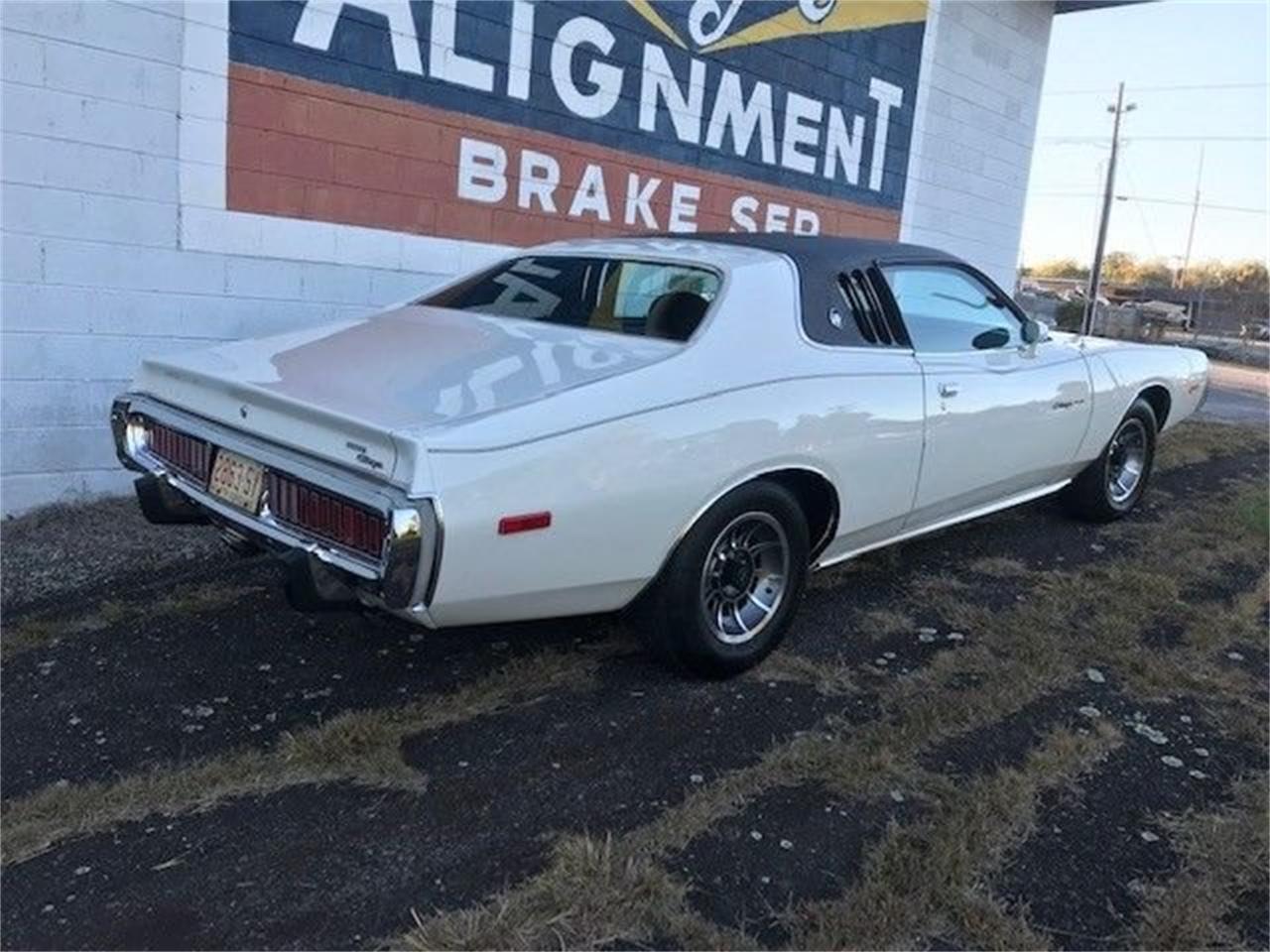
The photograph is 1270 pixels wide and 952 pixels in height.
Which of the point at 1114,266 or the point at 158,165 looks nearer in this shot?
the point at 158,165

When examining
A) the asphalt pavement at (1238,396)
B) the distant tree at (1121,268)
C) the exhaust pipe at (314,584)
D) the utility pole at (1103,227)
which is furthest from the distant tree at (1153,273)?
the exhaust pipe at (314,584)

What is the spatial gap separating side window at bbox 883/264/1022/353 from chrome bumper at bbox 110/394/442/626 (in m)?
2.42

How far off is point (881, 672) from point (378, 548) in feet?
6.35

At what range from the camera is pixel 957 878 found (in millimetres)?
2602

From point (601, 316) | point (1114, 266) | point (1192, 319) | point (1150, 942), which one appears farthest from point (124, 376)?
point (1114, 266)

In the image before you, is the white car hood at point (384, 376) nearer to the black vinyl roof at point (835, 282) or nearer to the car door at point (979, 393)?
the black vinyl roof at point (835, 282)

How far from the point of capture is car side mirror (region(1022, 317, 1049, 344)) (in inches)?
201

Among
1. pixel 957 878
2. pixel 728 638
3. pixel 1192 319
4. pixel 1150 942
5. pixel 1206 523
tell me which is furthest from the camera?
pixel 1192 319

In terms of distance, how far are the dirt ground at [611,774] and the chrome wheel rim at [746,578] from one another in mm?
200

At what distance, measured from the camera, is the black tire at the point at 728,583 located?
11.2 ft

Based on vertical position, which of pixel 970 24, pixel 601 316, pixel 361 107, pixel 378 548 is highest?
pixel 970 24

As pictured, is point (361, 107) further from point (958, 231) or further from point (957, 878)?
point (958, 231)

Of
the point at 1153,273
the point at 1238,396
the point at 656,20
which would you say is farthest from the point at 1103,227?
the point at 1153,273

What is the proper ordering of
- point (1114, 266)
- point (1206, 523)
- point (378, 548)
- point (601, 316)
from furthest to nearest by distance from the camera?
point (1114, 266), point (1206, 523), point (601, 316), point (378, 548)
